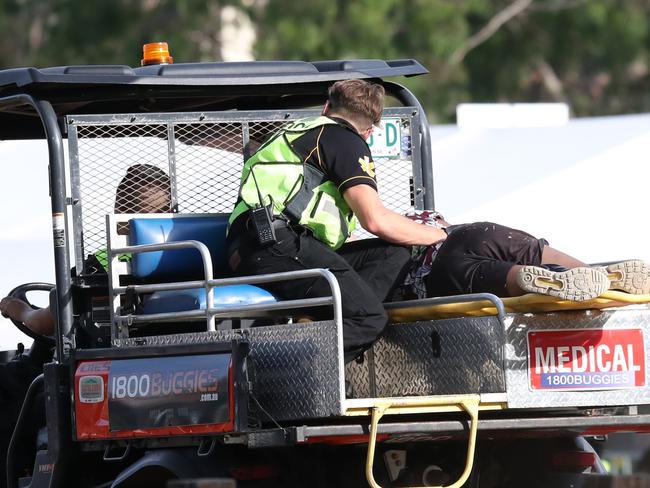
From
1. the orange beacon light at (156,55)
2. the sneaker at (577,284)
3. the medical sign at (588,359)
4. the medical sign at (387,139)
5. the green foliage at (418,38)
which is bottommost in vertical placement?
the medical sign at (588,359)

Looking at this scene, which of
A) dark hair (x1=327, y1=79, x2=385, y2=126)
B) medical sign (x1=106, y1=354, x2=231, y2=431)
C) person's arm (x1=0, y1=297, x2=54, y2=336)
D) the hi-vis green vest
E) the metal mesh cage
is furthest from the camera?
person's arm (x1=0, y1=297, x2=54, y2=336)

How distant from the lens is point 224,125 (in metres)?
6.89

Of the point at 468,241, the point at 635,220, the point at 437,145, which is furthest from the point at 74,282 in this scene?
the point at 437,145

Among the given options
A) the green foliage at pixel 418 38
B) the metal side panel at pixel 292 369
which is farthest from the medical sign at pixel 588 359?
the green foliage at pixel 418 38

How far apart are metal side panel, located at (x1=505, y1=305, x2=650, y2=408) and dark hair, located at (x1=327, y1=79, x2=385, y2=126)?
4.04ft

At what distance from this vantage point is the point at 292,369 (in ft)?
18.2

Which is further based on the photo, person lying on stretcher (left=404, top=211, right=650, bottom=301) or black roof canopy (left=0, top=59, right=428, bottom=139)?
black roof canopy (left=0, top=59, right=428, bottom=139)

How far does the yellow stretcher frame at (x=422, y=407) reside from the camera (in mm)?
5270

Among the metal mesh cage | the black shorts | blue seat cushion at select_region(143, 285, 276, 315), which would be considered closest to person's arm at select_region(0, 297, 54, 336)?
the metal mesh cage

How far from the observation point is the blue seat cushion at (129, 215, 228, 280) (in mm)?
6344

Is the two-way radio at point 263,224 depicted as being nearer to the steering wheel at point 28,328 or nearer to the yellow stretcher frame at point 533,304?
the yellow stretcher frame at point 533,304

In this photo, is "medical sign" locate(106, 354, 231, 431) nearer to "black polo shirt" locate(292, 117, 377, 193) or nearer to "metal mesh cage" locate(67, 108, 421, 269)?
"metal mesh cage" locate(67, 108, 421, 269)

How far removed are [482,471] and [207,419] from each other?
140 cm

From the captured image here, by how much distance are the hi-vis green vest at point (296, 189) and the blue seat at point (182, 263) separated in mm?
361
